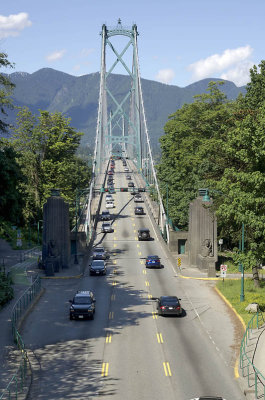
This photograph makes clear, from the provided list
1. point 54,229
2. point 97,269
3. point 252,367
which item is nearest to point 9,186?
point 97,269

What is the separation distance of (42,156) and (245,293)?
156 ft

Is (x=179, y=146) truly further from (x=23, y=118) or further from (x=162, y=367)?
(x=162, y=367)

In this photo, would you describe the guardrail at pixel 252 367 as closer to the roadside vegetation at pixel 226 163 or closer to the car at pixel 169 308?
the roadside vegetation at pixel 226 163

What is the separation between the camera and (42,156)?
83.0 metres

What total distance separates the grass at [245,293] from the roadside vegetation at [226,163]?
1260 mm

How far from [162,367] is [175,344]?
4444 mm

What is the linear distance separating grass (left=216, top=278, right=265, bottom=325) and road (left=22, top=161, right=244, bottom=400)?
1.12m

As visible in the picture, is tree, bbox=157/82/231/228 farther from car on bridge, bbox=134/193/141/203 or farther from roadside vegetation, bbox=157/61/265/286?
car on bridge, bbox=134/193/141/203

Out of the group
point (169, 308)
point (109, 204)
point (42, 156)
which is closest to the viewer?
point (169, 308)

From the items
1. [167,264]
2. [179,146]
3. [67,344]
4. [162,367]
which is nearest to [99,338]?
[67,344]

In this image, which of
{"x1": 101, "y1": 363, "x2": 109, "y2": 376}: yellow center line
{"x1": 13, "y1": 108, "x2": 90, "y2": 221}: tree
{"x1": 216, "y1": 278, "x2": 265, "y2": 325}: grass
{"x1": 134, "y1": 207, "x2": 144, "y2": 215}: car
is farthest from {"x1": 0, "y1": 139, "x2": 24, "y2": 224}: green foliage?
{"x1": 134, "y1": 207, "x2": 144, "y2": 215}: car

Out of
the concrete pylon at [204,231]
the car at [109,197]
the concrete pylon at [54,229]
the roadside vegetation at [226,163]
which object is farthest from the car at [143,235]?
the car at [109,197]

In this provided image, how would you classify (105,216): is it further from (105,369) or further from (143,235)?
(105,369)

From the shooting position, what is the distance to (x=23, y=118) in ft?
271
